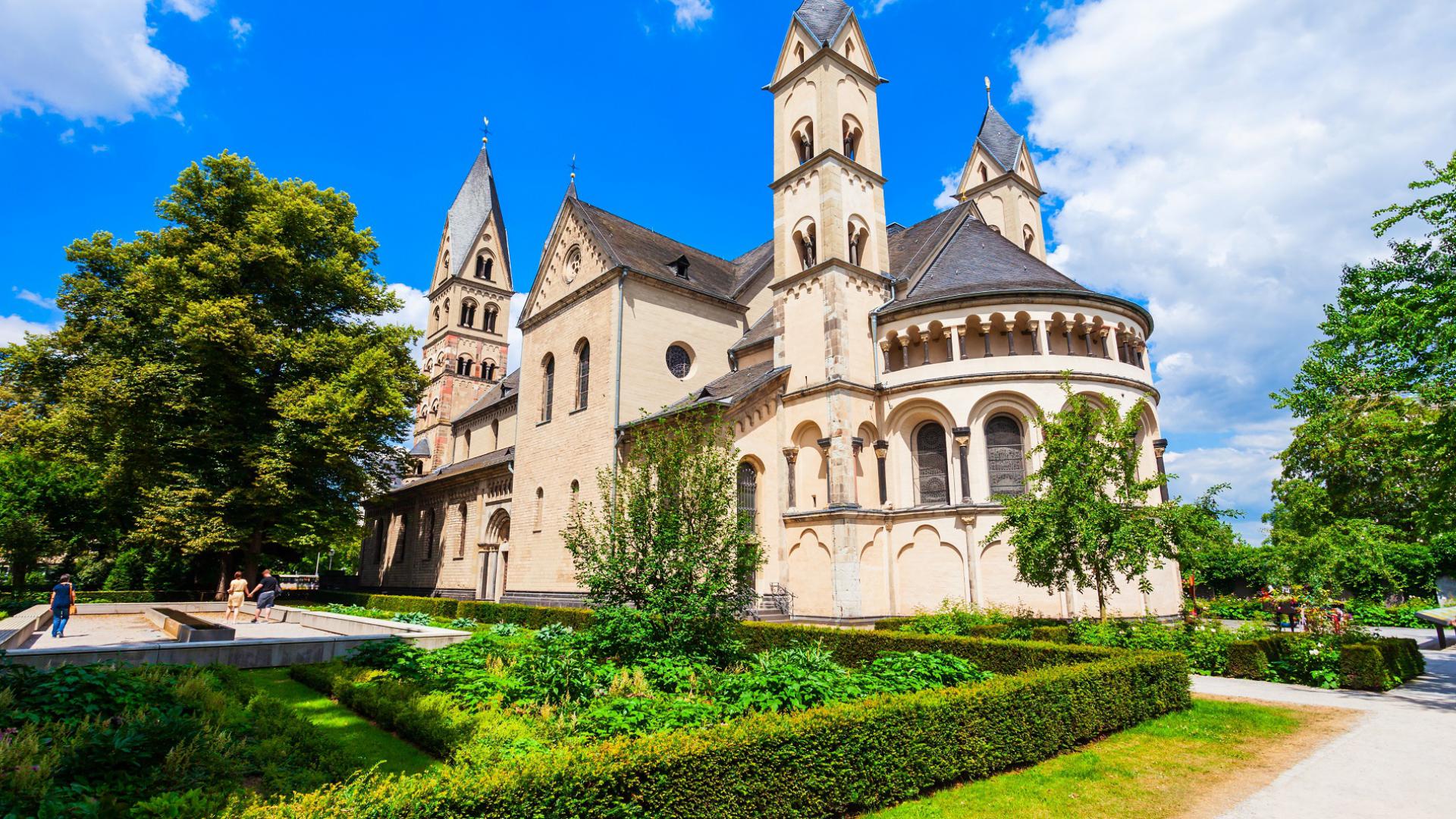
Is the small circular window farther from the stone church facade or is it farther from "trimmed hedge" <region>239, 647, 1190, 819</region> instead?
"trimmed hedge" <region>239, 647, 1190, 819</region>

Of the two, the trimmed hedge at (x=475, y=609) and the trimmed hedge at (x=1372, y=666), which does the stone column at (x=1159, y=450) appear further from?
the trimmed hedge at (x=475, y=609)

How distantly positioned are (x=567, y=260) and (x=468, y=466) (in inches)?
569

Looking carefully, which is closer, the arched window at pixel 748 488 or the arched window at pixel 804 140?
the arched window at pixel 748 488

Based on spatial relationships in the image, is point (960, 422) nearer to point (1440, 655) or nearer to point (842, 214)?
point (842, 214)

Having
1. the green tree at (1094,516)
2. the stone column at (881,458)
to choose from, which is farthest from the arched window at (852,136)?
the green tree at (1094,516)

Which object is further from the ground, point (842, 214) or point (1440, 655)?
point (842, 214)

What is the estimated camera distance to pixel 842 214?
2498cm

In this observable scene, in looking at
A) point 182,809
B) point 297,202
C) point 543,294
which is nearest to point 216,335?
point 297,202

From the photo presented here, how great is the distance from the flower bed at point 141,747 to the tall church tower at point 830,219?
1626 cm

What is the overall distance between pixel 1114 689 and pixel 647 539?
777 centimetres

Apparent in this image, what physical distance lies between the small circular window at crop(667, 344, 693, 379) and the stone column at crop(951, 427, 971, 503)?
12105 mm

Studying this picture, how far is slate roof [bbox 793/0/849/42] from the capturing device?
26.9m

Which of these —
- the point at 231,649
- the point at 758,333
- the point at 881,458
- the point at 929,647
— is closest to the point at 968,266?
the point at 881,458

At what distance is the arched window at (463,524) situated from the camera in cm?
3616
